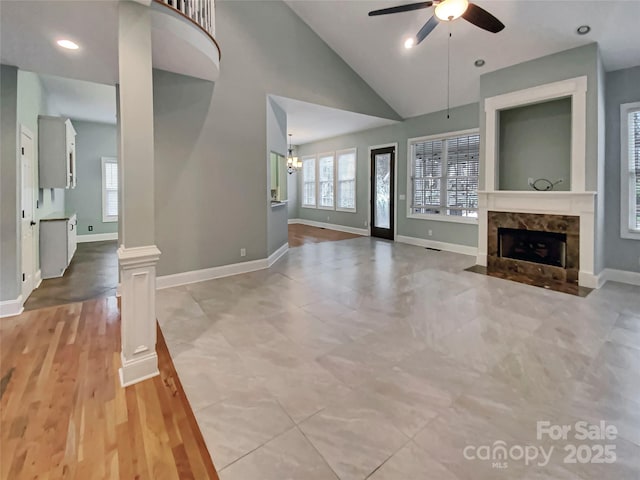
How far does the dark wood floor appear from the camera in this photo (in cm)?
392

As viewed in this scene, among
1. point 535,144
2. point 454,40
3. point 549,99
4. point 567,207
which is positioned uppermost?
point 454,40

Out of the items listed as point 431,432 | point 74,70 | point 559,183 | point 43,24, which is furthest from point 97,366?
point 559,183

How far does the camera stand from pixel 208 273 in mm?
4672

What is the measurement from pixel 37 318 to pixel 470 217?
22.3ft

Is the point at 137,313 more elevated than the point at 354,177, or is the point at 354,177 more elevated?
the point at 354,177

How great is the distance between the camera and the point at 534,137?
5102 mm

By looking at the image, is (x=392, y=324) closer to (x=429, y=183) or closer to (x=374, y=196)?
(x=429, y=183)

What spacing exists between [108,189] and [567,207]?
9.79 meters

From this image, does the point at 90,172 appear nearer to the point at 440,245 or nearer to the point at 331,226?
the point at 331,226

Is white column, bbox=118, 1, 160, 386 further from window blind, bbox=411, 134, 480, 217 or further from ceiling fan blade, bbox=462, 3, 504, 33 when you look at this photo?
window blind, bbox=411, 134, 480, 217

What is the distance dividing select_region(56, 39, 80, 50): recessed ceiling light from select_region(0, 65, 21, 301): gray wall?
3.30 ft

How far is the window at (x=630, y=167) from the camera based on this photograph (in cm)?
439

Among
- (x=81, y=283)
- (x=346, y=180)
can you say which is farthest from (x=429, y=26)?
(x=346, y=180)

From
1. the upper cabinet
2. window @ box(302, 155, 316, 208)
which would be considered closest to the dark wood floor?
the upper cabinet
